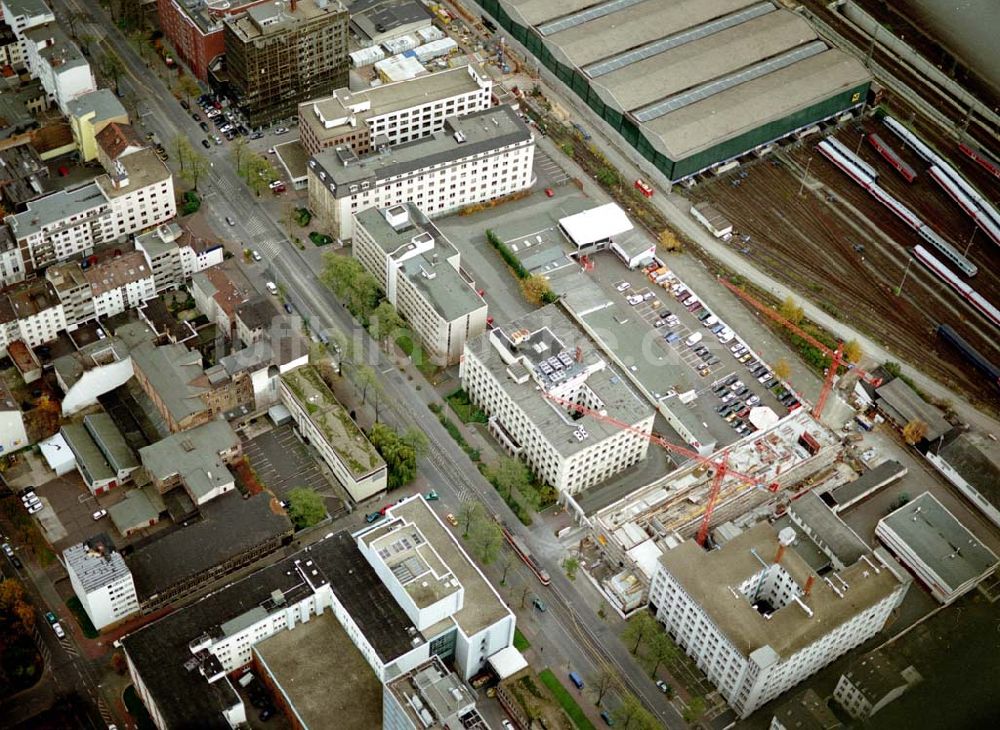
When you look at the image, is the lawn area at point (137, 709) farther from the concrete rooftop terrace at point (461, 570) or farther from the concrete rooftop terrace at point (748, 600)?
the concrete rooftop terrace at point (748, 600)

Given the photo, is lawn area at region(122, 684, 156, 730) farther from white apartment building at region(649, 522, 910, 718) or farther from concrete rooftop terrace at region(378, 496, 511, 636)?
white apartment building at region(649, 522, 910, 718)

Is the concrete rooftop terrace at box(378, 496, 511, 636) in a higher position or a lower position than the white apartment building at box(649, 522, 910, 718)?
higher

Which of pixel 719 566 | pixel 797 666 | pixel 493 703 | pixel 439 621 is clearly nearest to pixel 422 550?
pixel 439 621

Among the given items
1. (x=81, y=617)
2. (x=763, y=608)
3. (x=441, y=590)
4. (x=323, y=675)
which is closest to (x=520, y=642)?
(x=441, y=590)

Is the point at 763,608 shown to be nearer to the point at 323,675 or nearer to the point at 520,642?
the point at 520,642

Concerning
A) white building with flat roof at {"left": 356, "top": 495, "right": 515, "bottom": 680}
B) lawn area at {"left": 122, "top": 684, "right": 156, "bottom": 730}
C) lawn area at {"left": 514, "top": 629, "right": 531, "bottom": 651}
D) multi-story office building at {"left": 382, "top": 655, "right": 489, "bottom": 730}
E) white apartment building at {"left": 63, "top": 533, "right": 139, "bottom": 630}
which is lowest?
multi-story office building at {"left": 382, "top": 655, "right": 489, "bottom": 730}

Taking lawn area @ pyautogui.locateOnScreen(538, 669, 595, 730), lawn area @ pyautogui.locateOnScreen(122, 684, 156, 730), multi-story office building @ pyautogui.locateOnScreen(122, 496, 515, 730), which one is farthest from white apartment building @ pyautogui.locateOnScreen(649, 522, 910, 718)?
lawn area @ pyautogui.locateOnScreen(122, 684, 156, 730)

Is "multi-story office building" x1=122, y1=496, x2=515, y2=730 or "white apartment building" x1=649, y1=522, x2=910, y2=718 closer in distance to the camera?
"multi-story office building" x1=122, y1=496, x2=515, y2=730
